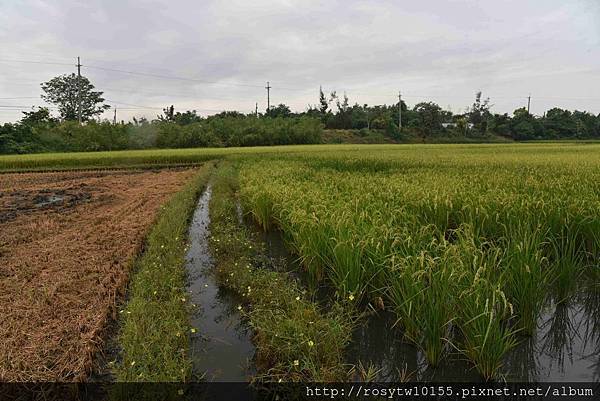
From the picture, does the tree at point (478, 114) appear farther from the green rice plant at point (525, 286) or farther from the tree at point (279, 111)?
the green rice plant at point (525, 286)

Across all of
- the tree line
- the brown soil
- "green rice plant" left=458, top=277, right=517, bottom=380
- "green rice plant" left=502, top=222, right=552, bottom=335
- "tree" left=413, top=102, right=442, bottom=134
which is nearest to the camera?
"green rice plant" left=458, top=277, right=517, bottom=380

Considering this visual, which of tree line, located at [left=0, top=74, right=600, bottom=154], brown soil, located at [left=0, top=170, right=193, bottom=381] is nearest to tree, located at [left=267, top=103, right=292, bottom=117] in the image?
tree line, located at [left=0, top=74, right=600, bottom=154]

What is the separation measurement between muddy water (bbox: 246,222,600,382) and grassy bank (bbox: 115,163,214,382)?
1.50m

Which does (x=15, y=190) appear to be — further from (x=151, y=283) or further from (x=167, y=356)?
(x=167, y=356)

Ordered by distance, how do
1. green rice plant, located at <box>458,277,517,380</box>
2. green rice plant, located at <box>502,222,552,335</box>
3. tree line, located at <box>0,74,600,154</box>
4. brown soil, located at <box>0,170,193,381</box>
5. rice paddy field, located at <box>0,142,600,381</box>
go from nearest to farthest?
1. green rice plant, located at <box>458,277,517,380</box>
2. rice paddy field, located at <box>0,142,600,381</box>
3. brown soil, located at <box>0,170,193,381</box>
4. green rice plant, located at <box>502,222,552,335</box>
5. tree line, located at <box>0,74,600,154</box>

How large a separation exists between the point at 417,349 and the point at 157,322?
94.2 inches

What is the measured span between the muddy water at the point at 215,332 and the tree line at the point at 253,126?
4045 centimetres

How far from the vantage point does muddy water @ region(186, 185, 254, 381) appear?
10.7 feet

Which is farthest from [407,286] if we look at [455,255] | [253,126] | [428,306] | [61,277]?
[253,126]

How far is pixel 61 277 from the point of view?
4.98 metres

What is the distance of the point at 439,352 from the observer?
316 centimetres

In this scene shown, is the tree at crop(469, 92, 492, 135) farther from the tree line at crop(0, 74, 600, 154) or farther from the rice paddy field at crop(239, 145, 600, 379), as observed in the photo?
the rice paddy field at crop(239, 145, 600, 379)

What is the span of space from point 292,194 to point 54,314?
4.53 meters

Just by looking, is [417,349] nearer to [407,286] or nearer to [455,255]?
[407,286]
